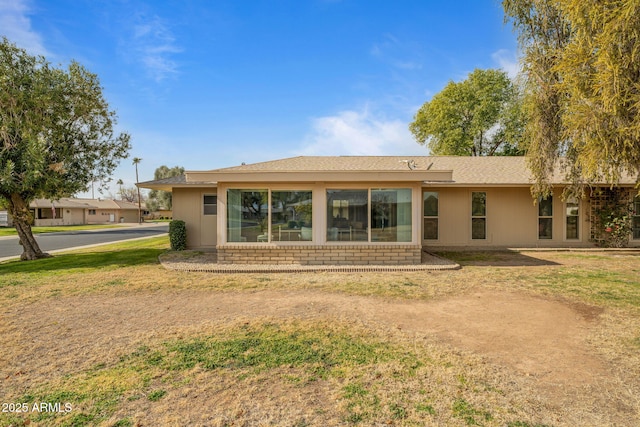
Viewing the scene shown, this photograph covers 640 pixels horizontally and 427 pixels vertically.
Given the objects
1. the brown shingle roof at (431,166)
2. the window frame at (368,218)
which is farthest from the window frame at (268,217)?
the brown shingle roof at (431,166)

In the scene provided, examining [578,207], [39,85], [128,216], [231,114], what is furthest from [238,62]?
[128,216]

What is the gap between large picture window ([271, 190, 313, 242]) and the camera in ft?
31.3

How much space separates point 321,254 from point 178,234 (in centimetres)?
620

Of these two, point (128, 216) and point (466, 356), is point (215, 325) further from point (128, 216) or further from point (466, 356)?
point (128, 216)

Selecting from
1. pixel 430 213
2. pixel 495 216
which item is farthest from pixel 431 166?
pixel 495 216

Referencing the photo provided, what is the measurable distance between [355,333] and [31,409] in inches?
136

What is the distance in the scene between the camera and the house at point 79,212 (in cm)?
3691

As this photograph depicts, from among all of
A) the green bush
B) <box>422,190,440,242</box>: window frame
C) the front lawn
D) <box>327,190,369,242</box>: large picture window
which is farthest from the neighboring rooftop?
<box>422,190,440,242</box>: window frame

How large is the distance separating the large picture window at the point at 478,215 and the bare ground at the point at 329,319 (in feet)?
21.2

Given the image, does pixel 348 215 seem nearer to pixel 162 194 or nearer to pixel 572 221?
pixel 572 221

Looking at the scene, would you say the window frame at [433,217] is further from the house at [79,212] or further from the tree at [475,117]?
the house at [79,212]

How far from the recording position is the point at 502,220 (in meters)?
12.8

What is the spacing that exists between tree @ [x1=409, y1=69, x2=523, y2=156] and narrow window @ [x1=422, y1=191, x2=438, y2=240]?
16545 millimetres

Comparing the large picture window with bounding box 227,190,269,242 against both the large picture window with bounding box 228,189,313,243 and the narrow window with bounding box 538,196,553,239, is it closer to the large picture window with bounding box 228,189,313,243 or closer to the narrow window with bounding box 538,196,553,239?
the large picture window with bounding box 228,189,313,243
